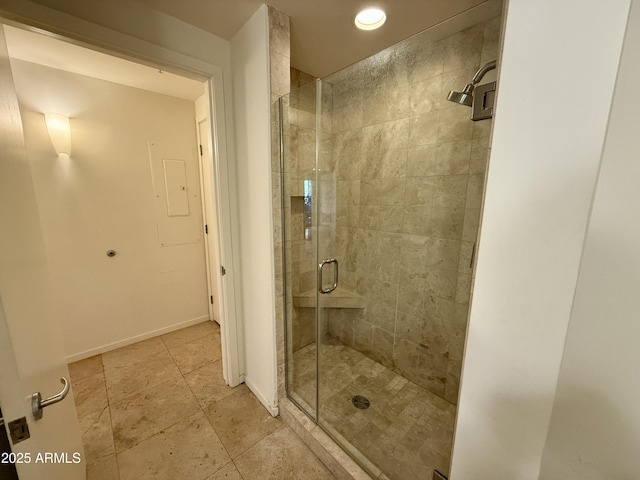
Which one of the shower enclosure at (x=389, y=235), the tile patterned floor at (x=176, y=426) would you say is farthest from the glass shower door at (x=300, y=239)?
the tile patterned floor at (x=176, y=426)

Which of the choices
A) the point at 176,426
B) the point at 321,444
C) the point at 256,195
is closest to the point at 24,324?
the point at 256,195

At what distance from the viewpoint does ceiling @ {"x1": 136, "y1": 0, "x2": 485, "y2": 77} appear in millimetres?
1282

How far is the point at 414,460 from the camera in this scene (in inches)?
50.2

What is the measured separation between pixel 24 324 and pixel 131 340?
216cm

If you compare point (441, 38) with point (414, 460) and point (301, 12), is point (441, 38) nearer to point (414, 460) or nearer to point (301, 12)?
point (301, 12)

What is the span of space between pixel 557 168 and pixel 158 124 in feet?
9.81

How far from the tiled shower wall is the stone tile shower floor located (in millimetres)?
156

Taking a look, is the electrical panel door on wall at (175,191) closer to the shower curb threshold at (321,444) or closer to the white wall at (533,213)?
the shower curb threshold at (321,444)

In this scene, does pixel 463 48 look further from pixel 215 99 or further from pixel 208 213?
pixel 208 213

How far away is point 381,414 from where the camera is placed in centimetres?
158

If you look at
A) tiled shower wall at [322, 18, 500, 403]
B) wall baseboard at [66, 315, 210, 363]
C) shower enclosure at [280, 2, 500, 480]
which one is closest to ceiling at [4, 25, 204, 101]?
shower enclosure at [280, 2, 500, 480]

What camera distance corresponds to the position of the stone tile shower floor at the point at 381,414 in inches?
50.0

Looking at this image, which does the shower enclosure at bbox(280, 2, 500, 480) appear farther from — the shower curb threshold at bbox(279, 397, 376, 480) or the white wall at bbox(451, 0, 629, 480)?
the white wall at bbox(451, 0, 629, 480)

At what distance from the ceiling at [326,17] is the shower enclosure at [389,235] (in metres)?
0.17
